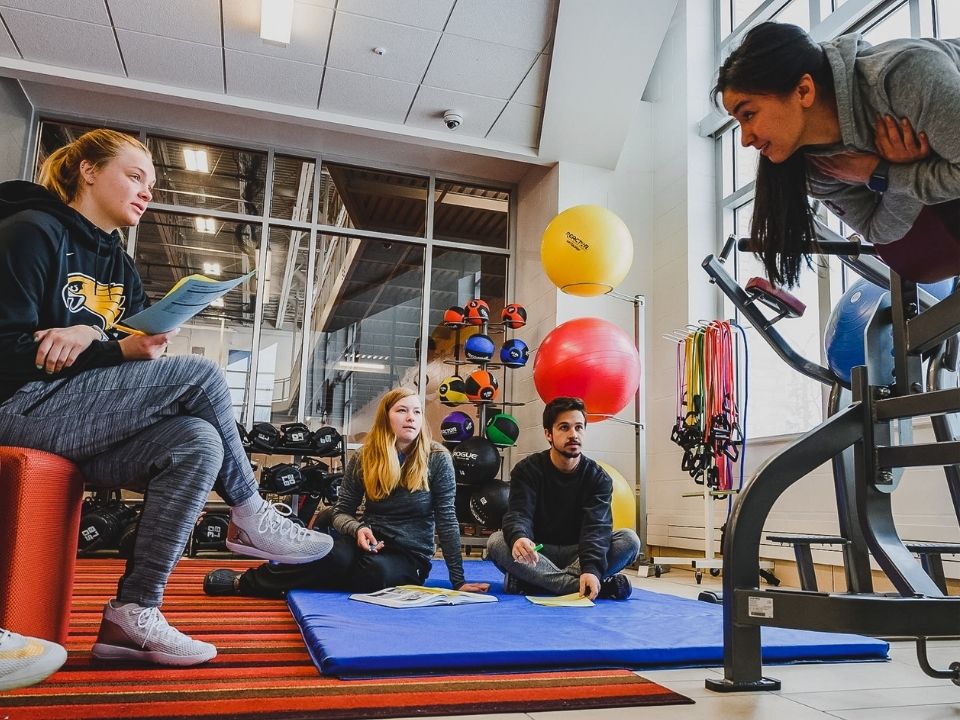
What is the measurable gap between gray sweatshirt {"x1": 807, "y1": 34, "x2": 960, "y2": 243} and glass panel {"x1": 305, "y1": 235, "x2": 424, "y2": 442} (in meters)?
5.40

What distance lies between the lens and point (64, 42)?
4.82 metres

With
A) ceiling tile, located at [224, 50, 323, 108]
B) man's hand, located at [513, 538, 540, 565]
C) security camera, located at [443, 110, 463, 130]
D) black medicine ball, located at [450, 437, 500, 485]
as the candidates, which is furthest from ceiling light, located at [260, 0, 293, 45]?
man's hand, located at [513, 538, 540, 565]

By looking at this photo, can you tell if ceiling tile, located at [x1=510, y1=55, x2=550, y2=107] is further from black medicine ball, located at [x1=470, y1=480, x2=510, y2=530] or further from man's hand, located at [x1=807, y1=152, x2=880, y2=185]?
man's hand, located at [x1=807, y1=152, x2=880, y2=185]

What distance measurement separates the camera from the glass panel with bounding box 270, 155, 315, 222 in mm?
6508

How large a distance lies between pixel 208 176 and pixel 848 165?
6.00m

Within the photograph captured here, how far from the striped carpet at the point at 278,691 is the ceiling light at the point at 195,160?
17.2ft

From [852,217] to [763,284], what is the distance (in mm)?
946

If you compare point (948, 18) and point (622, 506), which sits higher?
point (948, 18)

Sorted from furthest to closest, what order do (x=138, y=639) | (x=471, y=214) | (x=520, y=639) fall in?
(x=471, y=214) → (x=520, y=639) → (x=138, y=639)

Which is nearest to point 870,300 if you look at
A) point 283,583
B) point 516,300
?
point 283,583

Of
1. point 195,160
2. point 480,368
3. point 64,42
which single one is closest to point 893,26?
point 480,368

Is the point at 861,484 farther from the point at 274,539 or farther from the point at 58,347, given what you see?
the point at 58,347

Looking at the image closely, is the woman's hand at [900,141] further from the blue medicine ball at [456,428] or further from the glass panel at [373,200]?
the glass panel at [373,200]

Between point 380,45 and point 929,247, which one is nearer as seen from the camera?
point 929,247
